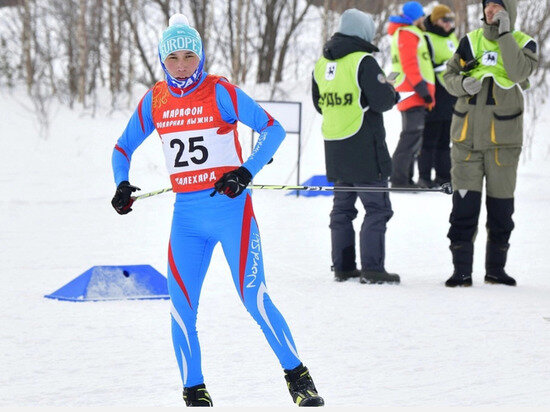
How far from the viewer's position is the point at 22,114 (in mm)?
17125

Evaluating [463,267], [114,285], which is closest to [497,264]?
[463,267]

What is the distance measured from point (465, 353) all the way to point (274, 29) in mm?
17295

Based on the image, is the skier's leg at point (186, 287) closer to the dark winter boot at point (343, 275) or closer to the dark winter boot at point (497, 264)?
the dark winter boot at point (343, 275)

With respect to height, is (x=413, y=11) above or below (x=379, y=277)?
above

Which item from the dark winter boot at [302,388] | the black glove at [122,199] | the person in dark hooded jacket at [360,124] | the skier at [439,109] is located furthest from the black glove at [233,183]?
the skier at [439,109]

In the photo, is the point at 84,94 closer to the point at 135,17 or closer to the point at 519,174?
the point at 135,17

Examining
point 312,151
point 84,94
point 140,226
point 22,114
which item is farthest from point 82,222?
point 84,94

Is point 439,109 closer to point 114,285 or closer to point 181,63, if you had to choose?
point 114,285

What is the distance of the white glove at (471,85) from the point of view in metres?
6.39

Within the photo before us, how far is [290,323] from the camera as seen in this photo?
18.2 ft

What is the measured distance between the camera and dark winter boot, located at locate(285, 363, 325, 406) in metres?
3.70

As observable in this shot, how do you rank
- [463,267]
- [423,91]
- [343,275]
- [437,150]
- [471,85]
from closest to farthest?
[471,85] → [463,267] → [343,275] → [423,91] → [437,150]

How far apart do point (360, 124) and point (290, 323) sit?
1.72 meters

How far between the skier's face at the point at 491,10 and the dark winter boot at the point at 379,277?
1.76m
